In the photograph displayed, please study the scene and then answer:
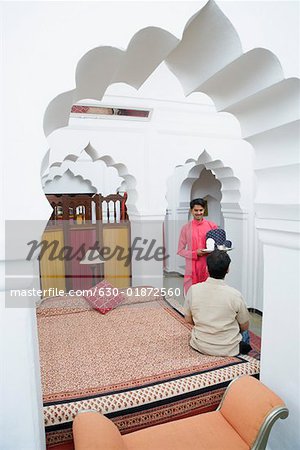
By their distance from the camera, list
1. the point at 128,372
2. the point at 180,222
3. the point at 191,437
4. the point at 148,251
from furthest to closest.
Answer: the point at 180,222 < the point at 148,251 < the point at 128,372 < the point at 191,437

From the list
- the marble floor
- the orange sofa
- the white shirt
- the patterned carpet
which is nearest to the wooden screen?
the patterned carpet

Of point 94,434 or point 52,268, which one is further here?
point 52,268

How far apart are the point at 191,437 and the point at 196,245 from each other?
94.9 inches

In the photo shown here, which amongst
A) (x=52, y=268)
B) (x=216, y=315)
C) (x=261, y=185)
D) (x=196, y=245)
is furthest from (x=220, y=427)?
(x=52, y=268)

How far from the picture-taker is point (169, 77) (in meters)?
4.22

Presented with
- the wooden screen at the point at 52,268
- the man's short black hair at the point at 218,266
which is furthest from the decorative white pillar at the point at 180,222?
the man's short black hair at the point at 218,266

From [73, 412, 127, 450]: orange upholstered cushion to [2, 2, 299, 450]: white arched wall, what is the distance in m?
0.15

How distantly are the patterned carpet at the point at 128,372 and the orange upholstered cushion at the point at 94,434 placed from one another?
41 cm

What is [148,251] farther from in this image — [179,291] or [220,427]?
[220,427]

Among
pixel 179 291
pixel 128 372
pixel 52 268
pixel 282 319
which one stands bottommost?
pixel 179 291

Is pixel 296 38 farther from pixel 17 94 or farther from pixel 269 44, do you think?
pixel 17 94

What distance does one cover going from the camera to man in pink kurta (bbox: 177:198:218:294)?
3.59 meters

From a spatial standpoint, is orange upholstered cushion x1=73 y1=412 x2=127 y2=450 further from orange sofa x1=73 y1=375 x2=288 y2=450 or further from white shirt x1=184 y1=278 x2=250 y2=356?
white shirt x1=184 y1=278 x2=250 y2=356

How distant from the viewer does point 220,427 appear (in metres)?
1.42
